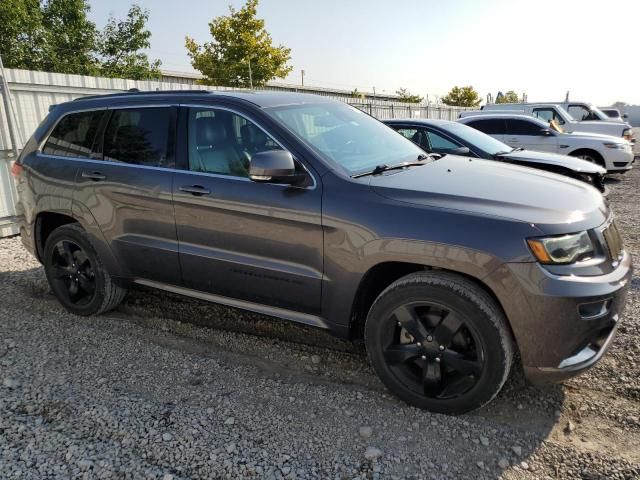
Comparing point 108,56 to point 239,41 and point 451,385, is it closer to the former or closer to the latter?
point 239,41

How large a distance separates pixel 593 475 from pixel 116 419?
2.54 meters

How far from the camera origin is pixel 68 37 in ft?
58.1

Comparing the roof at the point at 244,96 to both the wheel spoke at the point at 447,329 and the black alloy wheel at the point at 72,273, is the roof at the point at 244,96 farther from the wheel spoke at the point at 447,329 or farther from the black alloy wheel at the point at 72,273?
the wheel spoke at the point at 447,329

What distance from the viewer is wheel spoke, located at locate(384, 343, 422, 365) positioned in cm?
282

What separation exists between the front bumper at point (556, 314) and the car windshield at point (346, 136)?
119 cm

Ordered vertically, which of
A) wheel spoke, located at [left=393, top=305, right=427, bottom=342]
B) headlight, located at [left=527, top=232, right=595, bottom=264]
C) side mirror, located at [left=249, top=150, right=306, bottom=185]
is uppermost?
side mirror, located at [left=249, top=150, right=306, bottom=185]

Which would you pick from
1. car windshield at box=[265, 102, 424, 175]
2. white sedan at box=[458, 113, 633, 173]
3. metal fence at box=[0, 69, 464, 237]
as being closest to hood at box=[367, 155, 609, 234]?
car windshield at box=[265, 102, 424, 175]

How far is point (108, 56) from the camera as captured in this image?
19.2m

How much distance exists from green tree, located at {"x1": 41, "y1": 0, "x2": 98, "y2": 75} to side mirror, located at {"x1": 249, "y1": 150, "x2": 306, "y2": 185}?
57.5 ft

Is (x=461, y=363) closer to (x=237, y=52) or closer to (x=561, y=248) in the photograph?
(x=561, y=248)

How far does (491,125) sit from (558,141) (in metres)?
1.51

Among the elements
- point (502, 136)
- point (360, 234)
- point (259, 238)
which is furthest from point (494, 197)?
point (502, 136)

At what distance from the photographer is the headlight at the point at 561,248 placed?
2436 millimetres

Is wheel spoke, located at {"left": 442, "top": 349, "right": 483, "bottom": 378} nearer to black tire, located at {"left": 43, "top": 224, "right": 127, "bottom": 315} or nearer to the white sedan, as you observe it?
black tire, located at {"left": 43, "top": 224, "right": 127, "bottom": 315}
